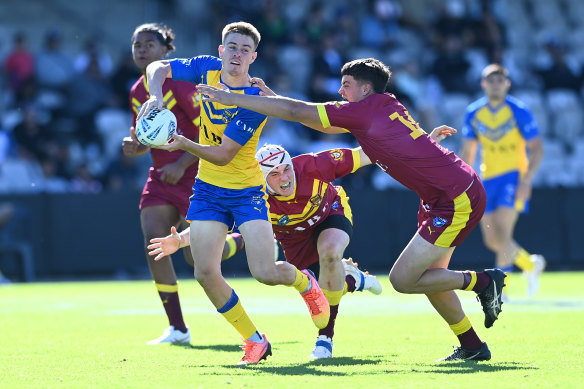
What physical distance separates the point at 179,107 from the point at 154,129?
2238mm

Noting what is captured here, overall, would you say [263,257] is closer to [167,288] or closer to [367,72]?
[367,72]

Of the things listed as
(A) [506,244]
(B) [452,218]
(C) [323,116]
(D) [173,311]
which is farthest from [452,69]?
(C) [323,116]

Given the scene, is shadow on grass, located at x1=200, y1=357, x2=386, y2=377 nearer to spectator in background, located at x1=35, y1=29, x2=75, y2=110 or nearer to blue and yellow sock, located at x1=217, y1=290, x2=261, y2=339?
blue and yellow sock, located at x1=217, y1=290, x2=261, y2=339

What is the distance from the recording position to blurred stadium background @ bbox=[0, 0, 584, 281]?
1689 cm

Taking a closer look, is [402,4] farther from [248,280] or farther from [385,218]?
[248,280]

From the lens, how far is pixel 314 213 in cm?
812

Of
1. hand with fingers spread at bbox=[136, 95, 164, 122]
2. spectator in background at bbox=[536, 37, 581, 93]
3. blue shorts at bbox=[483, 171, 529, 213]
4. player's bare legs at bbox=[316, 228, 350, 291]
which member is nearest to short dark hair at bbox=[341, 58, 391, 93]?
hand with fingers spread at bbox=[136, 95, 164, 122]

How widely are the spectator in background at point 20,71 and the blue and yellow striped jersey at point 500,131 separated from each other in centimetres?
917

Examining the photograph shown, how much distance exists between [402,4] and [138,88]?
623 inches

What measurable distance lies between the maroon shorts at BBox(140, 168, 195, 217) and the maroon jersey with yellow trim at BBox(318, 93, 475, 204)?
92.9 inches

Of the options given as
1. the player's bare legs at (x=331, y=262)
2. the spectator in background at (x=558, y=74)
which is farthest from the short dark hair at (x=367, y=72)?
the spectator in background at (x=558, y=74)

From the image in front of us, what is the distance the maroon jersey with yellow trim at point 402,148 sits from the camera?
22.3 feet

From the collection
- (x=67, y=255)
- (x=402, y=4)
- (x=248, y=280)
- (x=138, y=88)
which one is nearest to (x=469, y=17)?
(x=402, y=4)

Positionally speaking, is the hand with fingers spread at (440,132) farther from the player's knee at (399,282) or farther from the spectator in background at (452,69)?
the spectator in background at (452,69)
